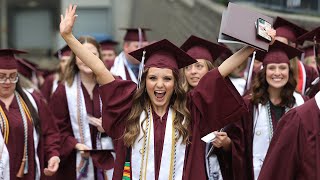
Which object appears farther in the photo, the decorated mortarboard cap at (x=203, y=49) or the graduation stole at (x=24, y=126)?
the decorated mortarboard cap at (x=203, y=49)

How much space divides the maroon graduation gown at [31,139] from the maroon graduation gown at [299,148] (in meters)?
3.06

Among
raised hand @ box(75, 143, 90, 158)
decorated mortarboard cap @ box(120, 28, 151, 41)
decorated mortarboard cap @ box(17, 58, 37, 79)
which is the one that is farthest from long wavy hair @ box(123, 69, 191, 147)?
decorated mortarboard cap @ box(17, 58, 37, 79)

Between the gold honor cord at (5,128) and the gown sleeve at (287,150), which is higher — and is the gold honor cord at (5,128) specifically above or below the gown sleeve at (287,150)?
below

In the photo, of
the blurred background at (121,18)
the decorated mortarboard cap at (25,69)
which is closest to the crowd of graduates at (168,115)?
the decorated mortarboard cap at (25,69)

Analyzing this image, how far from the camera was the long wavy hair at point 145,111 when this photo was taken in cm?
495

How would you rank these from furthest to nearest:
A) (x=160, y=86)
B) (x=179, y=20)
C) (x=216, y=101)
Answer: (x=179, y=20)
(x=160, y=86)
(x=216, y=101)

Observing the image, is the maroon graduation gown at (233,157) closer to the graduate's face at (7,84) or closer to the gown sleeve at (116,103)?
the gown sleeve at (116,103)

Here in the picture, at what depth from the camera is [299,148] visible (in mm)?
3779

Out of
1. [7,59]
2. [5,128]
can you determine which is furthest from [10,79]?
[5,128]

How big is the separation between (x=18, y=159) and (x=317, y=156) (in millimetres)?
3326

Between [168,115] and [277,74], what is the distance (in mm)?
1651

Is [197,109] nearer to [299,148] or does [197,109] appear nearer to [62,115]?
[299,148]

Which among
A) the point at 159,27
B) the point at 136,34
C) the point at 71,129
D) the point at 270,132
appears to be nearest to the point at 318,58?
the point at 270,132

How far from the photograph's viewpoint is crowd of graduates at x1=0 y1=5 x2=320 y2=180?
4789 millimetres
